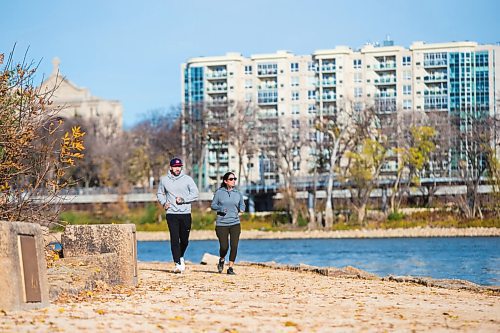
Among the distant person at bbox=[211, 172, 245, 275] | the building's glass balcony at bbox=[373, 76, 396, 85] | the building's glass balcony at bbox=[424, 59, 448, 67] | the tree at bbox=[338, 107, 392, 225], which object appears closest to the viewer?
the distant person at bbox=[211, 172, 245, 275]

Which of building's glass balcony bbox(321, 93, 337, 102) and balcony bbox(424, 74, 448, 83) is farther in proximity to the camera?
building's glass balcony bbox(321, 93, 337, 102)

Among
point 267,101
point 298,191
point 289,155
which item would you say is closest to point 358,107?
point 289,155

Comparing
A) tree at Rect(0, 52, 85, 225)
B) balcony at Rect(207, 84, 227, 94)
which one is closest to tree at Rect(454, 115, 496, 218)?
balcony at Rect(207, 84, 227, 94)

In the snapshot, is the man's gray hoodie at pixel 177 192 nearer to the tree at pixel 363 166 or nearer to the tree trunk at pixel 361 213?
the tree at pixel 363 166

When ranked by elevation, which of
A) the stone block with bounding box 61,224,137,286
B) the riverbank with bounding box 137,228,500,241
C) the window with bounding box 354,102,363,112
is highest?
the window with bounding box 354,102,363,112

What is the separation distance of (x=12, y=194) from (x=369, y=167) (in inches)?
1985

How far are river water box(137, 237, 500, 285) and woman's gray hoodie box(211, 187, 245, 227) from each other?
7.89 meters

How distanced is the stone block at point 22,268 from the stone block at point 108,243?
2.75 meters

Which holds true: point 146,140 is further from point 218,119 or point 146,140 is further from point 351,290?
point 351,290

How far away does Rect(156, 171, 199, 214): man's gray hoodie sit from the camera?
16.4 m

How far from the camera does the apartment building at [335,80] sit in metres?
99.2

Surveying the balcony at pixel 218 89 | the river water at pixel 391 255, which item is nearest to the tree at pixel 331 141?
the river water at pixel 391 255

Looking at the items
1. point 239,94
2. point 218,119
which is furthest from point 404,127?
point 239,94

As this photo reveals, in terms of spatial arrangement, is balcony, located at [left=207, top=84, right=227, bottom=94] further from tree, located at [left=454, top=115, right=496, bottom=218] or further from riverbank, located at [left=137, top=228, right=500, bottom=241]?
tree, located at [left=454, top=115, right=496, bottom=218]
